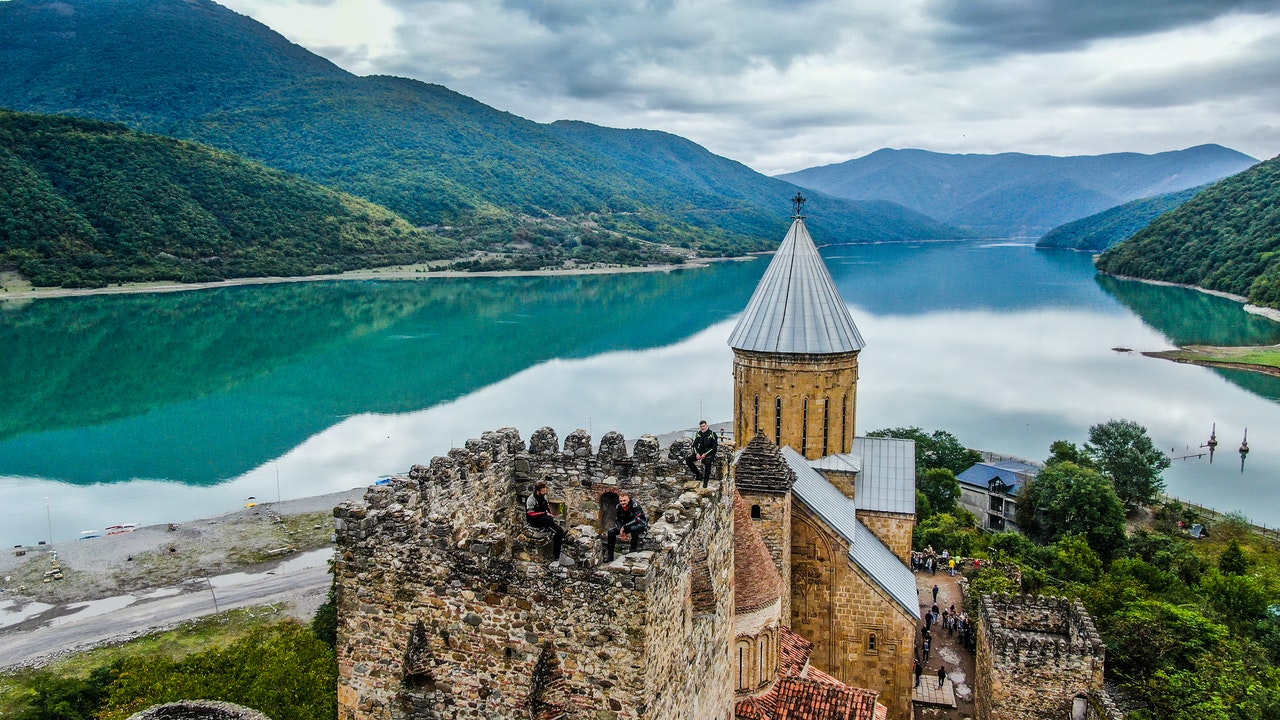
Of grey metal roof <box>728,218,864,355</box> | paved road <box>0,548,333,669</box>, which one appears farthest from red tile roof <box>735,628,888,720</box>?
paved road <box>0,548,333,669</box>

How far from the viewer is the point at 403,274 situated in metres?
105

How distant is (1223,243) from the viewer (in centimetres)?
9200

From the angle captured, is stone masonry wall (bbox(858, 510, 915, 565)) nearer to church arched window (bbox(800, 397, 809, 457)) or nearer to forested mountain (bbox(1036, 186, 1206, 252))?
church arched window (bbox(800, 397, 809, 457))

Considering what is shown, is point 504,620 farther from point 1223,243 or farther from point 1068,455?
point 1223,243

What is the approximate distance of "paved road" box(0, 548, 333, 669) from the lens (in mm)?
19891

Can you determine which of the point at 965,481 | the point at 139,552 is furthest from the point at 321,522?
the point at 965,481

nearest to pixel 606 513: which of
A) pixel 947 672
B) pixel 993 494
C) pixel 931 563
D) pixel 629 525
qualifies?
pixel 629 525

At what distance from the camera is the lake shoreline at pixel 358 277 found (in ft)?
251

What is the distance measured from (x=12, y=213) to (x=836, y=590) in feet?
306

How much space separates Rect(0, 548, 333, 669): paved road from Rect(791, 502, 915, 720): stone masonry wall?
48.0 feet

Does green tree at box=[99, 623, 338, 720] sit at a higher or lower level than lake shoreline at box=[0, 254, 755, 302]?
lower

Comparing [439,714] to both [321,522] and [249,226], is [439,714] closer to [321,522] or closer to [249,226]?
[321,522]

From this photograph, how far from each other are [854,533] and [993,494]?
61.5ft

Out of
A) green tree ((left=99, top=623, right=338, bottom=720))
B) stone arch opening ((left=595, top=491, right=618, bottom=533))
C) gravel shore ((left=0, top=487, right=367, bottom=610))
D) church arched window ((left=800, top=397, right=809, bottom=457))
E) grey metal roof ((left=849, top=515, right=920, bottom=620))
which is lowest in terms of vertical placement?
gravel shore ((left=0, top=487, right=367, bottom=610))
